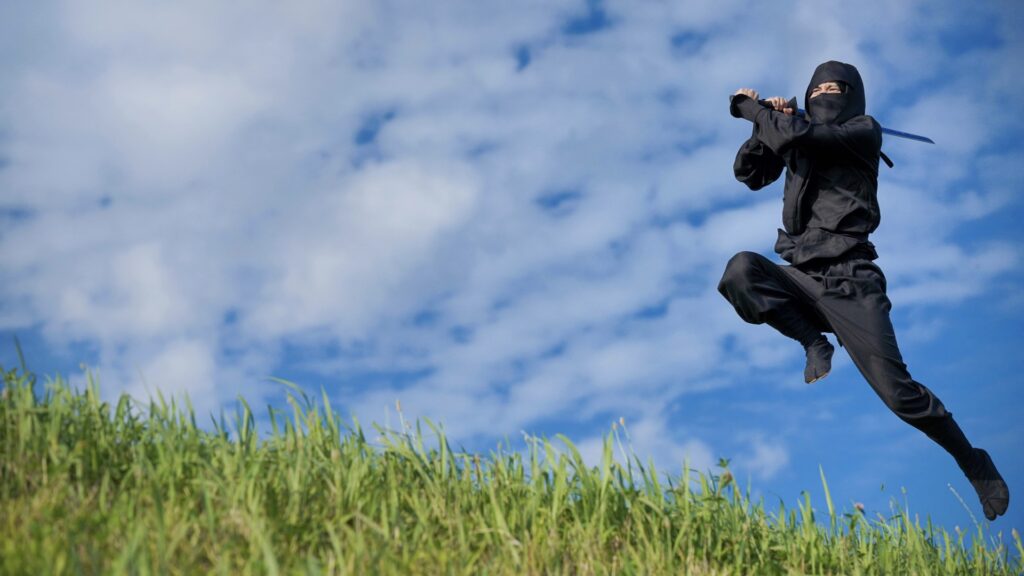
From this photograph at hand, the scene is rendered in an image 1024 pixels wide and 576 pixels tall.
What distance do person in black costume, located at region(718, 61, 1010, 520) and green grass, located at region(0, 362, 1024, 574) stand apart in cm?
164

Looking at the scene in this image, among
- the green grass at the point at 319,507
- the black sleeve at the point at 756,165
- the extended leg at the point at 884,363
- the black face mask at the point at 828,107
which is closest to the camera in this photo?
the green grass at the point at 319,507

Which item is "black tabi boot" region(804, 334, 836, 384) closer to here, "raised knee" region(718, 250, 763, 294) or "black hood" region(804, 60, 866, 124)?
"raised knee" region(718, 250, 763, 294)

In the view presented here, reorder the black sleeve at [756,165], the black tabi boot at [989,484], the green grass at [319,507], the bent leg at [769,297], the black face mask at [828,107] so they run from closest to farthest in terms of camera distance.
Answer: the green grass at [319,507] < the bent leg at [769,297] < the black tabi boot at [989,484] < the black face mask at [828,107] < the black sleeve at [756,165]

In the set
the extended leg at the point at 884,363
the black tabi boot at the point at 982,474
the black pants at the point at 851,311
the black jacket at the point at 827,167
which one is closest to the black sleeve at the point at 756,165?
the black jacket at the point at 827,167

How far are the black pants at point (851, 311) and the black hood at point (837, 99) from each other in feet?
3.51

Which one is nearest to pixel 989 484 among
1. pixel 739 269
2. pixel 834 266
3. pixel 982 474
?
pixel 982 474

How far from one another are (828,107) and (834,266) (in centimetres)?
119

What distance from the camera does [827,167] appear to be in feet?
23.0

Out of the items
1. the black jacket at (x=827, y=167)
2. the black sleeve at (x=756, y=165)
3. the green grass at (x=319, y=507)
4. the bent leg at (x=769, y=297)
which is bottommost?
the green grass at (x=319, y=507)

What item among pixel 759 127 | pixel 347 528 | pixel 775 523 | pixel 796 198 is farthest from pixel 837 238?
pixel 347 528

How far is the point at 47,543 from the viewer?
3672 millimetres

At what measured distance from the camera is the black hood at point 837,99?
7.14 metres

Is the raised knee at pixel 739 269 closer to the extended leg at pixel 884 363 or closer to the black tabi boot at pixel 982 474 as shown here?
the extended leg at pixel 884 363

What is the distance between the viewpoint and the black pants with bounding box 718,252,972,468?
6.64 metres
